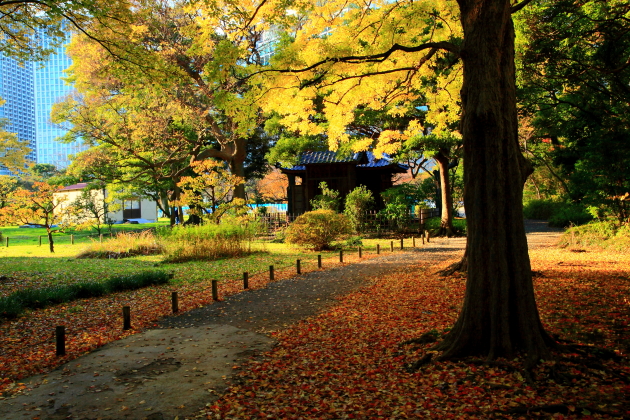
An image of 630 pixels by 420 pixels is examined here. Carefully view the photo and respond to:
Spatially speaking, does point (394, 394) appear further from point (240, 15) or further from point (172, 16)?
point (172, 16)

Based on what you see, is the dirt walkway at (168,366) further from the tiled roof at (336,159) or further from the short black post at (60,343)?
the tiled roof at (336,159)

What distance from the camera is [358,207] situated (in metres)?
23.9

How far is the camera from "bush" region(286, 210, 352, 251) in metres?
18.0

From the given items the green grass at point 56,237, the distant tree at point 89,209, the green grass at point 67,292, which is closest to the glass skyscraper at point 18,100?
the green grass at point 56,237

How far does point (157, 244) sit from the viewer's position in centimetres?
1969

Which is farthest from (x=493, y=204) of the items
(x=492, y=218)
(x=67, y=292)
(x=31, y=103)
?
(x=31, y=103)

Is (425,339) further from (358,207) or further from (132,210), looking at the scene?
(132,210)

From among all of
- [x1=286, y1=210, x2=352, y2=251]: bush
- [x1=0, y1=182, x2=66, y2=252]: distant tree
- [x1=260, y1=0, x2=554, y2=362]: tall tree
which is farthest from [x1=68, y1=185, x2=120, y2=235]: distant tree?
[x1=260, y1=0, x2=554, y2=362]: tall tree

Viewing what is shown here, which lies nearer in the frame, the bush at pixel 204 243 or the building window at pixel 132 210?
the bush at pixel 204 243

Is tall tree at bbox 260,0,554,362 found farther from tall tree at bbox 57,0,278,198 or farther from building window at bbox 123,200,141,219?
building window at bbox 123,200,141,219

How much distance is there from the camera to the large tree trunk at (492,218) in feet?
16.6

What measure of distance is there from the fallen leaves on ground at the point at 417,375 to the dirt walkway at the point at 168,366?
1.25ft

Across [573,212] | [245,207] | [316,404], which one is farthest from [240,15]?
[573,212]

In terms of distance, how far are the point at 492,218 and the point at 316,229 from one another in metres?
13.1
